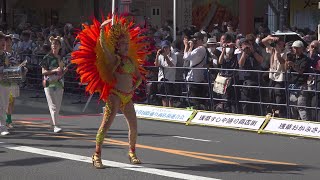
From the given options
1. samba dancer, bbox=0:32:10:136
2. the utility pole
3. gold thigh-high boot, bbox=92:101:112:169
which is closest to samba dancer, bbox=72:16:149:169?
gold thigh-high boot, bbox=92:101:112:169

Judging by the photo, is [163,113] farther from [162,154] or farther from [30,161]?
[30,161]

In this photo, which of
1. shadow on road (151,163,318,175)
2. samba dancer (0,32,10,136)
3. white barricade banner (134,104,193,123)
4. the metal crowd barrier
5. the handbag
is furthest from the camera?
white barricade banner (134,104,193,123)

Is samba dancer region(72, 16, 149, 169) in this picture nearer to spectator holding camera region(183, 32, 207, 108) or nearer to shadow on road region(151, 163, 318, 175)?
shadow on road region(151, 163, 318, 175)

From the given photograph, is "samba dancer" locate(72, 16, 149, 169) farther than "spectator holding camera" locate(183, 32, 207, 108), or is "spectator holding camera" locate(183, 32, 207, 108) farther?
"spectator holding camera" locate(183, 32, 207, 108)

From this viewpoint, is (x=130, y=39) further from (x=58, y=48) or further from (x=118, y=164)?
(x=58, y=48)

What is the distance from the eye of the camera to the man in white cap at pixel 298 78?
1397 centimetres

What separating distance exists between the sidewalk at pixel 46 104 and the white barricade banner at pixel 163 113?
1952mm

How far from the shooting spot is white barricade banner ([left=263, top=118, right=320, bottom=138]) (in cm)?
1330

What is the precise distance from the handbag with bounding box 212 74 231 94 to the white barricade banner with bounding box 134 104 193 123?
0.75m

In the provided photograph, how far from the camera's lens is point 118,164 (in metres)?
10.7

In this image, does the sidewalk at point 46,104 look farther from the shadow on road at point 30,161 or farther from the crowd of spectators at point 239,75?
the shadow on road at point 30,161

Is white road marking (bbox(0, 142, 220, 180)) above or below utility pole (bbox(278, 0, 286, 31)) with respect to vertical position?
below

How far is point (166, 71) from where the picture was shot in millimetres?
16828

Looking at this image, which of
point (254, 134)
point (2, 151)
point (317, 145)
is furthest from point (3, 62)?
point (317, 145)
